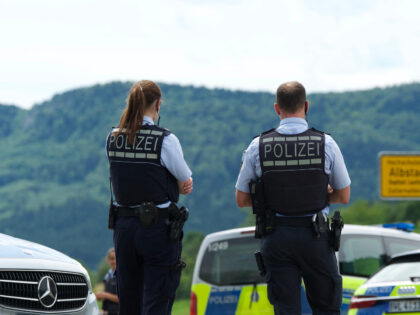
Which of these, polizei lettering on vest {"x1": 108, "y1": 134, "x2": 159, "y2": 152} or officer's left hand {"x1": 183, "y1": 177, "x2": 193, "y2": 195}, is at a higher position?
polizei lettering on vest {"x1": 108, "y1": 134, "x2": 159, "y2": 152}

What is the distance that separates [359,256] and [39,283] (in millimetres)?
5639

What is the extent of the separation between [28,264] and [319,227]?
5.83ft

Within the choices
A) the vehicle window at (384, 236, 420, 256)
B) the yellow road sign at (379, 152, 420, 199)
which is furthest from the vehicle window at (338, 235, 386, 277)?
the yellow road sign at (379, 152, 420, 199)

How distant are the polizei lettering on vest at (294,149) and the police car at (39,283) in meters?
1.52

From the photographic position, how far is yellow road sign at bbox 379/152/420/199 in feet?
70.6

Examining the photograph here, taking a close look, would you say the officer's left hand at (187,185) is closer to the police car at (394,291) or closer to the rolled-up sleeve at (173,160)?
the rolled-up sleeve at (173,160)

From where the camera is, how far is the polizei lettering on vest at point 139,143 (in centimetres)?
559

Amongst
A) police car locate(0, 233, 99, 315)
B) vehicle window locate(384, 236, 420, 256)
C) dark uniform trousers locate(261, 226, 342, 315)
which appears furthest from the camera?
vehicle window locate(384, 236, 420, 256)

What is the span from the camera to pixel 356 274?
10.3 meters

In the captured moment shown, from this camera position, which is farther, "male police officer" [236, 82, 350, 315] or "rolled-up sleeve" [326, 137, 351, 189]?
"rolled-up sleeve" [326, 137, 351, 189]

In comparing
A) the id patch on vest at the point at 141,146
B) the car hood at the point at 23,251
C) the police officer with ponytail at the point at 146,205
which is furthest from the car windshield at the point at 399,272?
the car hood at the point at 23,251

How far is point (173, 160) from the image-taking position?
5.56 metres

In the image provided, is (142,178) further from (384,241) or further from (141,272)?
(384,241)

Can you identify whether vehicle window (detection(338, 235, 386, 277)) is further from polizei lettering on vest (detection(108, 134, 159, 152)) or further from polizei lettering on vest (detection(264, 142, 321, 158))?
polizei lettering on vest (detection(108, 134, 159, 152))
